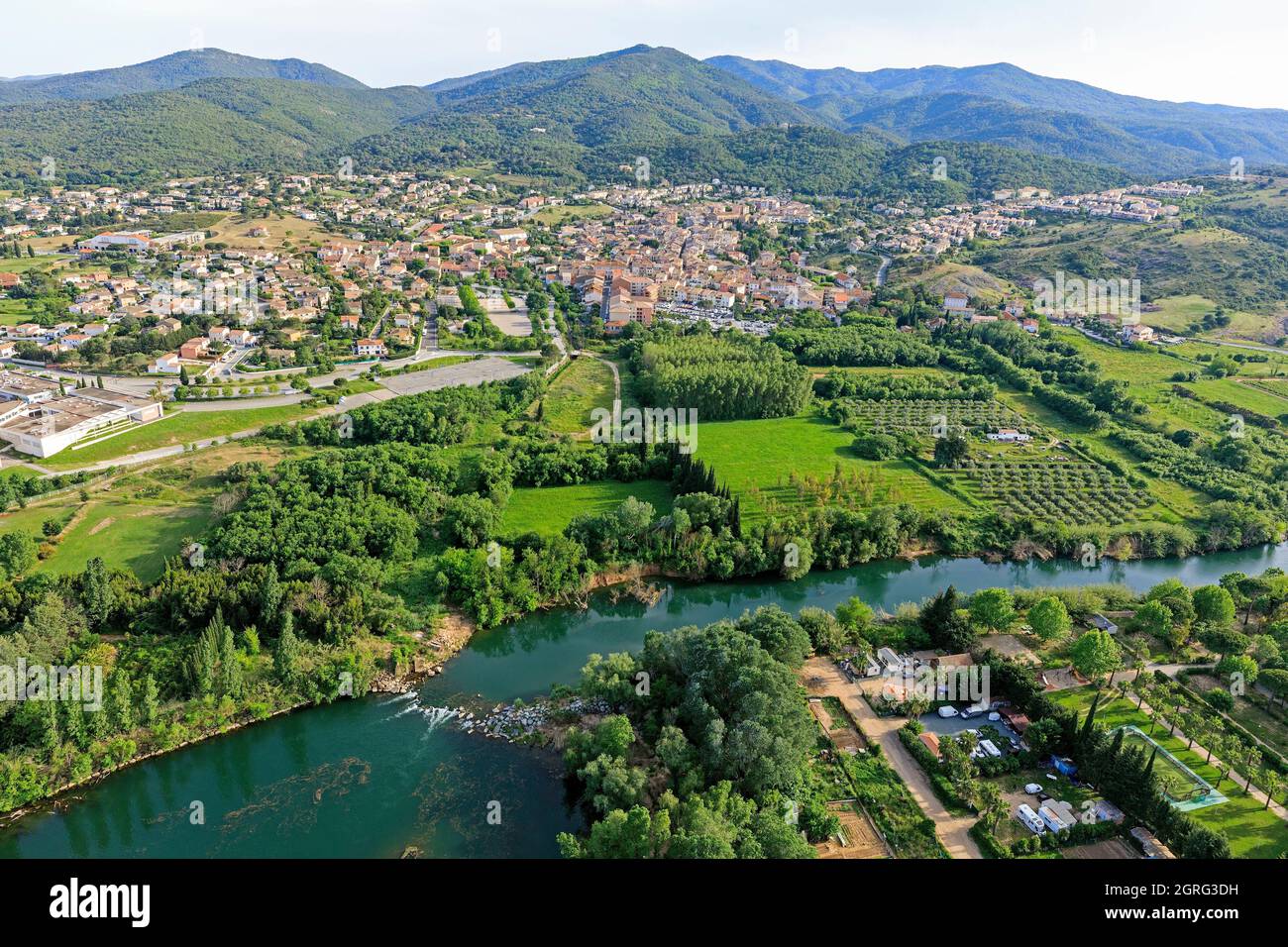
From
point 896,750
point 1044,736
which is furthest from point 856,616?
point 1044,736

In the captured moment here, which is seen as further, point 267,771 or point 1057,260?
point 1057,260

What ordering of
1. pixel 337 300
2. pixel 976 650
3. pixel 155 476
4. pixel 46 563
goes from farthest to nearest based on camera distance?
pixel 337 300
pixel 155 476
pixel 46 563
pixel 976 650

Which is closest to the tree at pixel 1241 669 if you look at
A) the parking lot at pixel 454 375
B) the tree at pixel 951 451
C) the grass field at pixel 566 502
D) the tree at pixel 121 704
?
the tree at pixel 951 451

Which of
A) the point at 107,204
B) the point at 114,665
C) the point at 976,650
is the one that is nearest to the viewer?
the point at 114,665

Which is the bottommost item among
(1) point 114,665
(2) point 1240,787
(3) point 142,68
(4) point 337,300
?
(2) point 1240,787

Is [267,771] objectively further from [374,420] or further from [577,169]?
[577,169]
